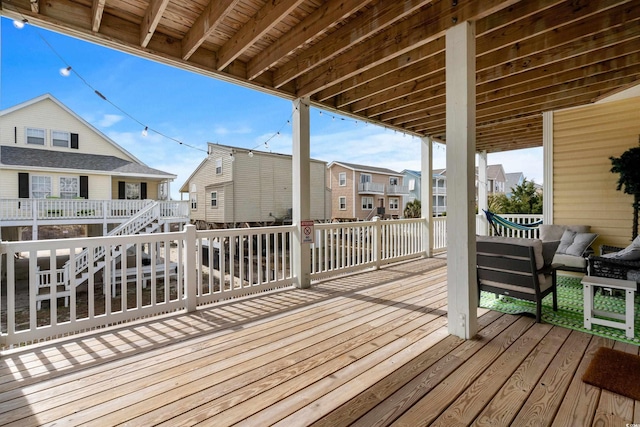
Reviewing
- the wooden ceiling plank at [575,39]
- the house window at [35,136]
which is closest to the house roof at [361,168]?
the house window at [35,136]

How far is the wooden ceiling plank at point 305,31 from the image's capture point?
2.56 m

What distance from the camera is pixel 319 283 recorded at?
4.43 metres

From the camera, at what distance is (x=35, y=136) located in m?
11.7

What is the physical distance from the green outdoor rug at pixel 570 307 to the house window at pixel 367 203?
19391 mm

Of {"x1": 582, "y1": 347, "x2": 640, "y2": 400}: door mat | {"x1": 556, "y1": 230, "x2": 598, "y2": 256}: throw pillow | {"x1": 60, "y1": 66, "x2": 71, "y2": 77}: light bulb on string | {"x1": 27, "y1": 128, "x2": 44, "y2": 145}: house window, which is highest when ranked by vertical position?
{"x1": 27, "y1": 128, "x2": 44, "y2": 145}: house window

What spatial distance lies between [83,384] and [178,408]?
773 millimetres

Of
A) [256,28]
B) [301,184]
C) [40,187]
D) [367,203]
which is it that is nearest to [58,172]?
[40,187]

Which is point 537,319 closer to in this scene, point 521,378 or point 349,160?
point 521,378

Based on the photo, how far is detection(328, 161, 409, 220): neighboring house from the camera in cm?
2280

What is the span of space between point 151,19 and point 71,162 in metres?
12.7

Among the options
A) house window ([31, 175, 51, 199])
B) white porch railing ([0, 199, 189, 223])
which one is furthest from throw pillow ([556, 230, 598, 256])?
house window ([31, 175, 51, 199])

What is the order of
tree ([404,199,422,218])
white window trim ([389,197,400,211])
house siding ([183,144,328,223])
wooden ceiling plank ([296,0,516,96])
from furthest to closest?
white window trim ([389,197,400,211])
tree ([404,199,422,218])
house siding ([183,144,328,223])
wooden ceiling plank ([296,0,516,96])

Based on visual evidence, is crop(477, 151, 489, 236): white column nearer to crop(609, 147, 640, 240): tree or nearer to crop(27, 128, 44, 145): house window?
crop(609, 147, 640, 240): tree

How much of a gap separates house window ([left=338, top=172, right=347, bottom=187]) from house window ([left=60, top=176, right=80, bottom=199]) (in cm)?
1626
